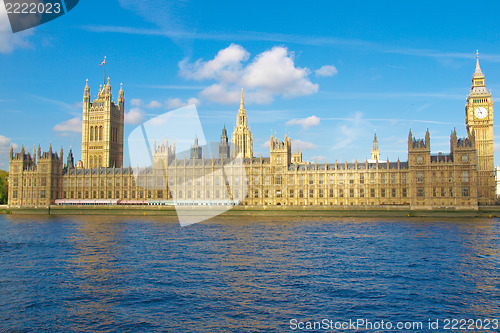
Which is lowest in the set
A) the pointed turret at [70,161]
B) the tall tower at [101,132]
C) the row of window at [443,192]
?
the row of window at [443,192]

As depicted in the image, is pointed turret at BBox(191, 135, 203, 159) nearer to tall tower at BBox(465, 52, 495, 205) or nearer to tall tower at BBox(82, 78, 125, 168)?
tall tower at BBox(82, 78, 125, 168)

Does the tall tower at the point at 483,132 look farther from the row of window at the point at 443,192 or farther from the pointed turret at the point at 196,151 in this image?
the pointed turret at the point at 196,151

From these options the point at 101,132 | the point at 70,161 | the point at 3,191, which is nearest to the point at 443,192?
the point at 70,161

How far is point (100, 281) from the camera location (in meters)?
37.8

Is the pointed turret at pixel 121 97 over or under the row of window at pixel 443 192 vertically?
over

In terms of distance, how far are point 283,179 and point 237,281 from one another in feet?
308

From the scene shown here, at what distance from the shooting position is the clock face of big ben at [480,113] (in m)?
147

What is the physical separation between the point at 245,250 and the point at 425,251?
66.2 feet

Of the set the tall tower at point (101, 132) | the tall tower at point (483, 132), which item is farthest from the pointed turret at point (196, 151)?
the tall tower at point (483, 132)

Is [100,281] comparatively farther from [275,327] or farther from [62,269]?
[275,327]

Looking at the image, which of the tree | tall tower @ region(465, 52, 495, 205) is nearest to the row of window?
tall tower @ region(465, 52, 495, 205)

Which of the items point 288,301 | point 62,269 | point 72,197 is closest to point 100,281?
point 62,269

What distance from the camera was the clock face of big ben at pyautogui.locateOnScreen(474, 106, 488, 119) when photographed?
146625 millimetres

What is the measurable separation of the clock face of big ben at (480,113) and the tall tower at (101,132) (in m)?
124
